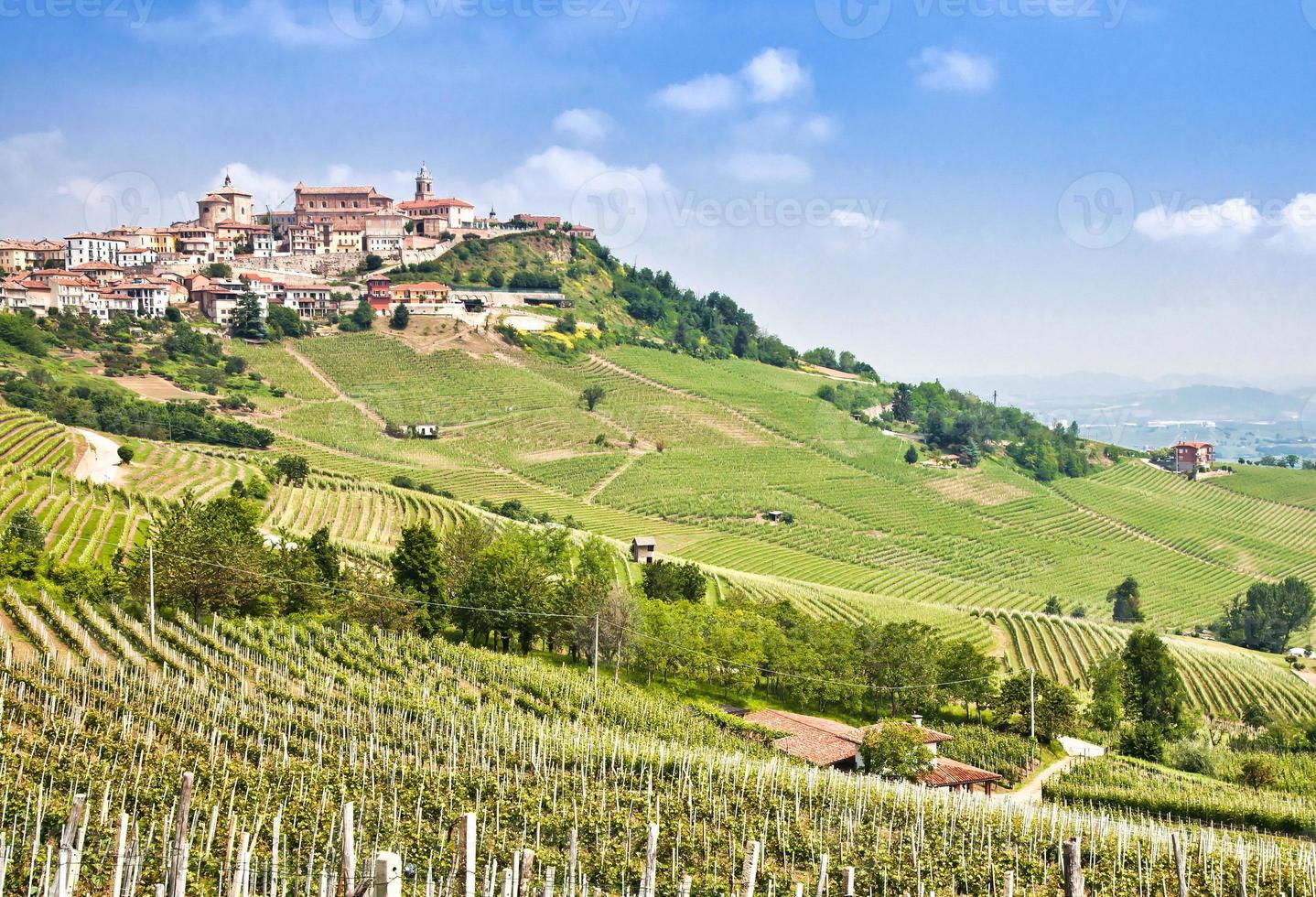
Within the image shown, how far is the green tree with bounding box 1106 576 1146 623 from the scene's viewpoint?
194 ft

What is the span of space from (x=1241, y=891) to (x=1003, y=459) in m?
87.7

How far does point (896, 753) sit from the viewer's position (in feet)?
78.2

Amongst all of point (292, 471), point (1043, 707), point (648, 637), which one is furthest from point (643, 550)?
point (1043, 707)

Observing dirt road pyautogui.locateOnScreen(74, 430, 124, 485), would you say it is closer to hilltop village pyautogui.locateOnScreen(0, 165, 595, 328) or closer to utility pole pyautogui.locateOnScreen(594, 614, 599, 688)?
utility pole pyautogui.locateOnScreen(594, 614, 599, 688)

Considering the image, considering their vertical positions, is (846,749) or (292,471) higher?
(292,471)

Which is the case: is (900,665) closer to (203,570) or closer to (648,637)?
(648,637)

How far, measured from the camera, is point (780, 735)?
26.5 meters

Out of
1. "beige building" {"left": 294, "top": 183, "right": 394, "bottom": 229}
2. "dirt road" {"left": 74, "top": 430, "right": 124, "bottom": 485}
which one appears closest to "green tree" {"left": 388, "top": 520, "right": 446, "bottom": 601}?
"dirt road" {"left": 74, "top": 430, "right": 124, "bottom": 485}

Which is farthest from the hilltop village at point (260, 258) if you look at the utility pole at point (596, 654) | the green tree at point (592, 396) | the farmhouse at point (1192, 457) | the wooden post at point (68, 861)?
the wooden post at point (68, 861)

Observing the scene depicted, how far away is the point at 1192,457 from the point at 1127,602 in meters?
45.4

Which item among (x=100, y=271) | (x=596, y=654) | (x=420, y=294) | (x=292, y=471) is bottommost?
(x=596, y=654)

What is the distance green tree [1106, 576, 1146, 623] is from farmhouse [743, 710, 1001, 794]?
3479 cm

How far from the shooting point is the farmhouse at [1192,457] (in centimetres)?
9894

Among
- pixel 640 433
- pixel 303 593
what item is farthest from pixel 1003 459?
pixel 303 593
